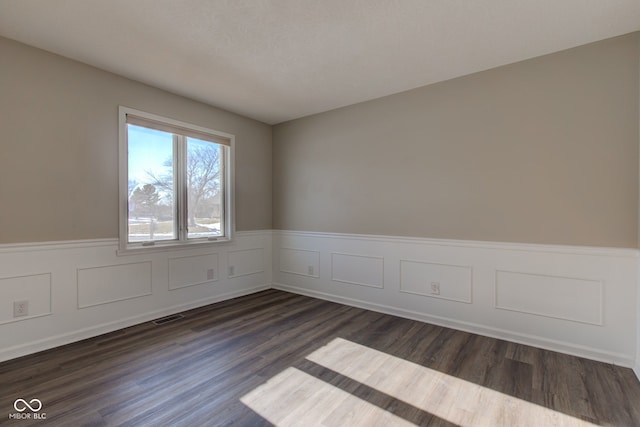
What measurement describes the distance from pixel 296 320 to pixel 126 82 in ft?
10.3

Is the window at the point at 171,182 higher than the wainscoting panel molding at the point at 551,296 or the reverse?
higher

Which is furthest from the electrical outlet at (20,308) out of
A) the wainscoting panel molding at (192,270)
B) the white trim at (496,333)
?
the white trim at (496,333)

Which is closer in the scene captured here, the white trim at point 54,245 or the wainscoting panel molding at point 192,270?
the white trim at point 54,245

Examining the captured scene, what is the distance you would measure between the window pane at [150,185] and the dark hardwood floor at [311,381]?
107 cm

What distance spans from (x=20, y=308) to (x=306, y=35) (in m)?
3.26

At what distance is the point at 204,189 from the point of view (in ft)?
12.7

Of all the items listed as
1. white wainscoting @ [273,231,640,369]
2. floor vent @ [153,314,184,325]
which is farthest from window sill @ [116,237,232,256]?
white wainscoting @ [273,231,640,369]

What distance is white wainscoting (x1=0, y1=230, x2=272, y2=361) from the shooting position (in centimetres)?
243

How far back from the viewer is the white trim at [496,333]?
2.37m

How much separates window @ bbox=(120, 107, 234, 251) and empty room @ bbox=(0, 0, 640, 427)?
3 cm

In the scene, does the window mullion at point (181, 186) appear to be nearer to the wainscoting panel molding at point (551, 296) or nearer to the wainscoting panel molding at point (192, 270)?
the wainscoting panel molding at point (192, 270)

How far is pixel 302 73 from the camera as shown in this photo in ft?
9.74

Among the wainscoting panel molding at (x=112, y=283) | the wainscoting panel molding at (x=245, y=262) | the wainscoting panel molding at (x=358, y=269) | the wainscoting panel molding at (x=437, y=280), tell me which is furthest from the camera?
the wainscoting panel molding at (x=245, y=262)

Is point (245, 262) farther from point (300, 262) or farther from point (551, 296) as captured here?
point (551, 296)
